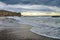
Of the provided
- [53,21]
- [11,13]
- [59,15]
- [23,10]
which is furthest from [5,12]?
[53,21]

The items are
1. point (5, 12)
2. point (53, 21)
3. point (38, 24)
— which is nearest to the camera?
point (5, 12)

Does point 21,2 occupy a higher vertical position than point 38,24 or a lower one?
higher

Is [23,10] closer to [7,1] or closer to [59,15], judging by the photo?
[7,1]

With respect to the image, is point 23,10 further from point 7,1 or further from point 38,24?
point 38,24

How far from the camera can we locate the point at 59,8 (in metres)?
1.97

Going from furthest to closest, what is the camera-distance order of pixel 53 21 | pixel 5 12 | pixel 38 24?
pixel 38 24, pixel 53 21, pixel 5 12

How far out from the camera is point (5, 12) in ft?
6.21

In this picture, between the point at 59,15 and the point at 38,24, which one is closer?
the point at 59,15

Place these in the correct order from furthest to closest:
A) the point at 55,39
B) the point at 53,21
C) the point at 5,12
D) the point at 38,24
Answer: the point at 38,24, the point at 53,21, the point at 5,12, the point at 55,39

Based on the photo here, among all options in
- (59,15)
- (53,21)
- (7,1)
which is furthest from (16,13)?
(53,21)

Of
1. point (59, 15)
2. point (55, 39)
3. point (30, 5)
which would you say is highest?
point (30, 5)

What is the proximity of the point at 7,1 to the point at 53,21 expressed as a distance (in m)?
0.77

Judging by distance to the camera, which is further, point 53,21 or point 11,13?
point 53,21

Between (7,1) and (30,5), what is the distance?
11.3 inches
